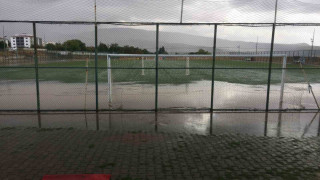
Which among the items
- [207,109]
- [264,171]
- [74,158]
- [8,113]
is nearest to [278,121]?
[207,109]

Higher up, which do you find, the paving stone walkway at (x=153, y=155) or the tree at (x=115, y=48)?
the tree at (x=115, y=48)

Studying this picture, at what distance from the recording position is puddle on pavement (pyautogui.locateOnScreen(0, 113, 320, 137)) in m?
6.98

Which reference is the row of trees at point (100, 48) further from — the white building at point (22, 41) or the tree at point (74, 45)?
the white building at point (22, 41)

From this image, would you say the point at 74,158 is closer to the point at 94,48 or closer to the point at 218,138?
the point at 218,138

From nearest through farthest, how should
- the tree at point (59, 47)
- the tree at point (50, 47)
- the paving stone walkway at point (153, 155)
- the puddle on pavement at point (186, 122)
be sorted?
the paving stone walkway at point (153, 155)
the puddle on pavement at point (186, 122)
the tree at point (59, 47)
the tree at point (50, 47)

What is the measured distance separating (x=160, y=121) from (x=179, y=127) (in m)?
0.78

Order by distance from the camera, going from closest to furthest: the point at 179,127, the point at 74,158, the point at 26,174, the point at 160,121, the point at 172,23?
the point at 26,174 → the point at 74,158 → the point at 179,127 → the point at 160,121 → the point at 172,23

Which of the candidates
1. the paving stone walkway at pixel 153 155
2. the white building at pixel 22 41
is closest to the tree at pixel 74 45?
the white building at pixel 22 41

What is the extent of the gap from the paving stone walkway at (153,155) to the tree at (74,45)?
3.47m

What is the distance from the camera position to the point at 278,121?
8008mm

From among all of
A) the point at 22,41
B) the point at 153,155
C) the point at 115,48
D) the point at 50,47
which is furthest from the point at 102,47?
the point at 153,155

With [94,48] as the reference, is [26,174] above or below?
below

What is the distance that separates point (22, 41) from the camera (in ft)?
30.3

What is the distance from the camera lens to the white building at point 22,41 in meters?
8.93
